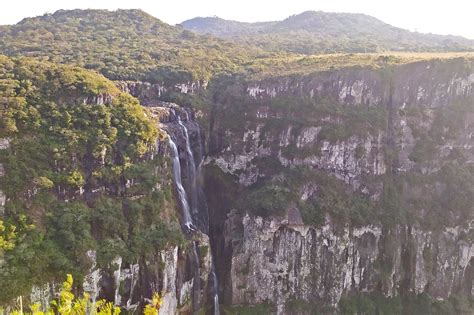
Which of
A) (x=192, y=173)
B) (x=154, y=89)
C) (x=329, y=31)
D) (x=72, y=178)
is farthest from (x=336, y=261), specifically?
(x=329, y=31)

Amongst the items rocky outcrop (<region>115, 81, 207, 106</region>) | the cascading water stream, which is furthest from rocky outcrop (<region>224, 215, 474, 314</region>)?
rocky outcrop (<region>115, 81, 207, 106</region>)

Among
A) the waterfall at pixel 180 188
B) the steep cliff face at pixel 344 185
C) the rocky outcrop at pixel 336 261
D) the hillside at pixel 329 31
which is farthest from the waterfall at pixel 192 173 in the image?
the hillside at pixel 329 31

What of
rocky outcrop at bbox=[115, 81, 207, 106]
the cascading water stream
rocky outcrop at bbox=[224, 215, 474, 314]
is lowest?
rocky outcrop at bbox=[224, 215, 474, 314]

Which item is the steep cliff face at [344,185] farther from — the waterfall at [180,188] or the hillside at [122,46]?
the hillside at [122,46]

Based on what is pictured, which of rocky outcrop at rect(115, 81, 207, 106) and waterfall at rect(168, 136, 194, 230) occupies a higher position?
rocky outcrop at rect(115, 81, 207, 106)

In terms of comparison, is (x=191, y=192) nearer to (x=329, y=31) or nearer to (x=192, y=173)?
(x=192, y=173)

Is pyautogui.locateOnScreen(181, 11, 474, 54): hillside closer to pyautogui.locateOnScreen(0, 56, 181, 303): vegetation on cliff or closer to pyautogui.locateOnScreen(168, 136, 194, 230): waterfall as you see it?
pyautogui.locateOnScreen(168, 136, 194, 230): waterfall
